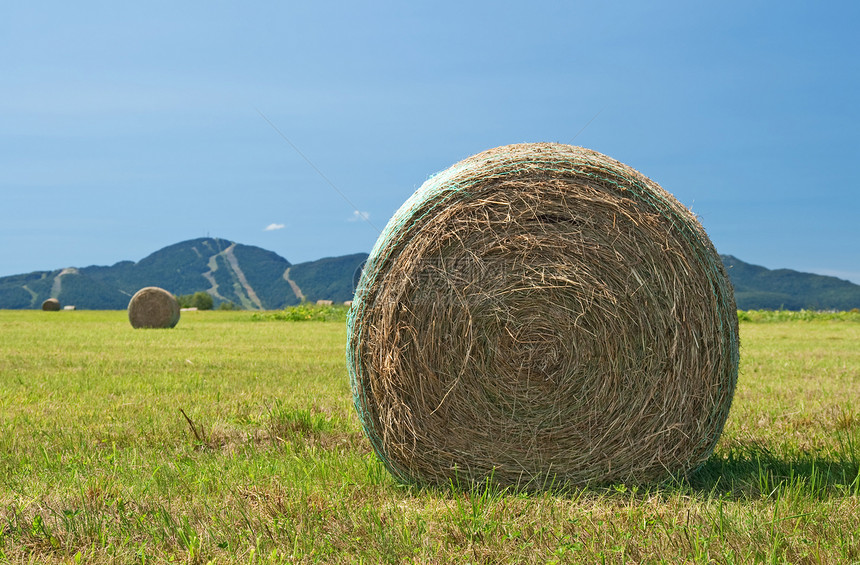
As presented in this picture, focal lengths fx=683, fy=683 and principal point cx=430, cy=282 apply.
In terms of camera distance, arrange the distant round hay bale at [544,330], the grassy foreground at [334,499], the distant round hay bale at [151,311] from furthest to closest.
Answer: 1. the distant round hay bale at [151,311]
2. the distant round hay bale at [544,330]
3. the grassy foreground at [334,499]

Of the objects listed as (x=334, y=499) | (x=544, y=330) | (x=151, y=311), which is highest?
(x=544, y=330)

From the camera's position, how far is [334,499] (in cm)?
392

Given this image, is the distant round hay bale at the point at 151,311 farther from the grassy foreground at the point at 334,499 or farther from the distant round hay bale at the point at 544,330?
the distant round hay bale at the point at 544,330

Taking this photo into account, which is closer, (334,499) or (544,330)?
(334,499)

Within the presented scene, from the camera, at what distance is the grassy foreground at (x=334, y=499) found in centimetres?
329

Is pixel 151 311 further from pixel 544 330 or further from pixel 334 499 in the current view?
pixel 544 330

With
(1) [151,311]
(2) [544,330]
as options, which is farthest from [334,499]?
(1) [151,311]

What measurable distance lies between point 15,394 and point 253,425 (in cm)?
382

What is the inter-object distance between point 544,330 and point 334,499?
63.1 inches

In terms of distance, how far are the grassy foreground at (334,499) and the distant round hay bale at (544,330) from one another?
1.09ft

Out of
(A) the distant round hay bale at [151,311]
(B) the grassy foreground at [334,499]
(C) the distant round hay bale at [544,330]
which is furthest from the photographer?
(A) the distant round hay bale at [151,311]

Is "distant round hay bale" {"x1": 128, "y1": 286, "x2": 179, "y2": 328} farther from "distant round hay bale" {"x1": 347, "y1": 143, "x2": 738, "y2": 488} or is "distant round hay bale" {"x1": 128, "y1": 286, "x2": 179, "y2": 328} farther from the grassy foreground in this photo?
"distant round hay bale" {"x1": 347, "y1": 143, "x2": 738, "y2": 488}

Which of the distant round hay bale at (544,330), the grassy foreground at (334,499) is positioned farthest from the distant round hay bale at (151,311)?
the distant round hay bale at (544,330)

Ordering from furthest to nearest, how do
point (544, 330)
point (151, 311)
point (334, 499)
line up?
point (151, 311) < point (544, 330) < point (334, 499)
